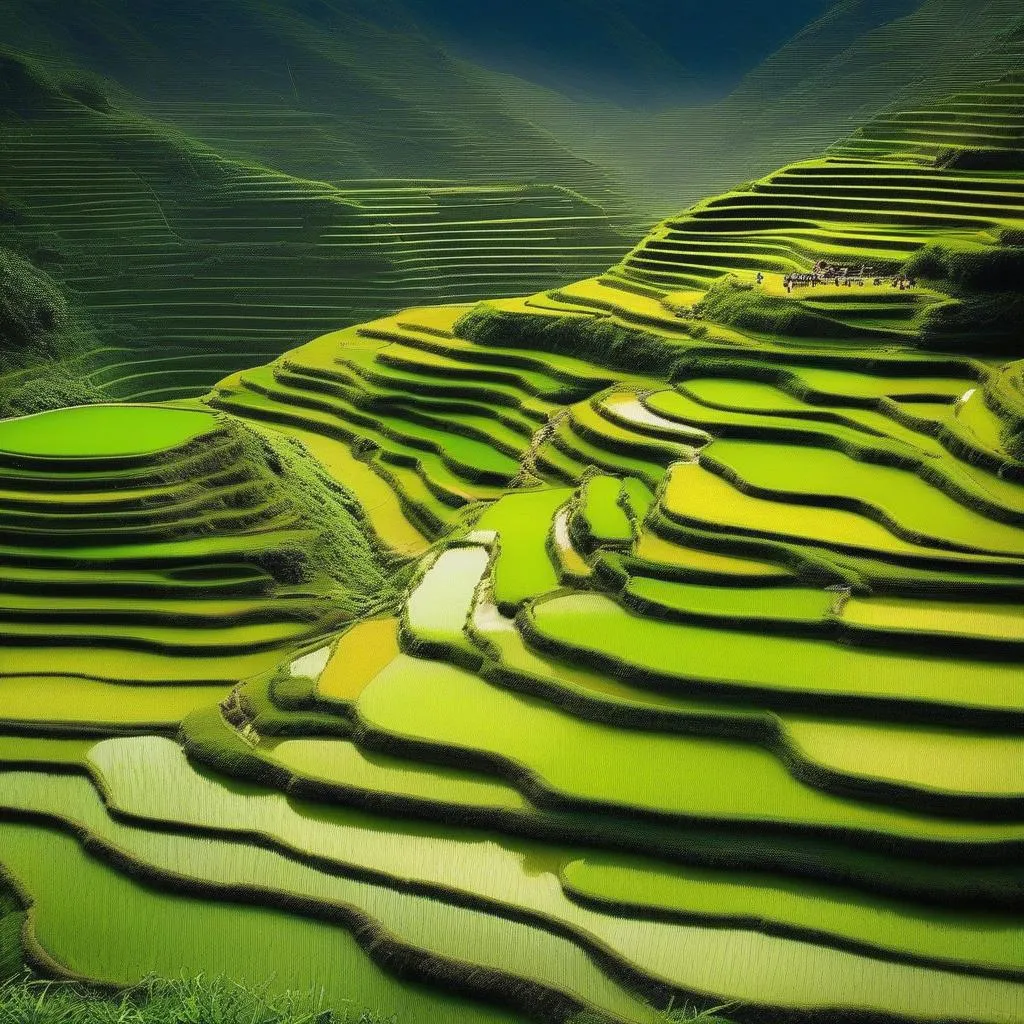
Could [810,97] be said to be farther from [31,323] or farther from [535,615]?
[535,615]

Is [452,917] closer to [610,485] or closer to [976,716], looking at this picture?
[976,716]

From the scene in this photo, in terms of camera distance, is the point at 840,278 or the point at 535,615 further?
the point at 840,278

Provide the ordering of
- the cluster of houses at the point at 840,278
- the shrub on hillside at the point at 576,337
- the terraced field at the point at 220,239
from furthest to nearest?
1. the terraced field at the point at 220,239
2. the shrub on hillside at the point at 576,337
3. the cluster of houses at the point at 840,278

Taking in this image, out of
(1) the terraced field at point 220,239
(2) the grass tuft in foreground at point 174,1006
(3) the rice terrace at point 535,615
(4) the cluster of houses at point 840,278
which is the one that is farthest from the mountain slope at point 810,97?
(2) the grass tuft in foreground at point 174,1006

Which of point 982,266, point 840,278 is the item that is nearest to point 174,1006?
point 982,266

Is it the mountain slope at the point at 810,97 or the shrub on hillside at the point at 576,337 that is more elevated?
the mountain slope at the point at 810,97

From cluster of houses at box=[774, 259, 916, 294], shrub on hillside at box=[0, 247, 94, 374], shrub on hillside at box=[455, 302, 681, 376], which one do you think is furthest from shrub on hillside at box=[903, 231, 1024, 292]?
shrub on hillside at box=[0, 247, 94, 374]

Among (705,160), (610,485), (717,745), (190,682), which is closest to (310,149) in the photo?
(705,160)

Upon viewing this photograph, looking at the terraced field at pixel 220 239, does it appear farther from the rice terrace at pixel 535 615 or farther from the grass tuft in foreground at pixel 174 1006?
the grass tuft in foreground at pixel 174 1006

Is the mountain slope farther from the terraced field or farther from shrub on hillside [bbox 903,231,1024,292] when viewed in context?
shrub on hillside [bbox 903,231,1024,292]
